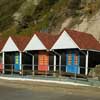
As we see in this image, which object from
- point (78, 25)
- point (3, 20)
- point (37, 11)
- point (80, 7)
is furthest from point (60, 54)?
point (3, 20)

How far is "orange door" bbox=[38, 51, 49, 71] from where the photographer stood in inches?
1512

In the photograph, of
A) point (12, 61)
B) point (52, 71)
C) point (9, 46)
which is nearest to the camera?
point (52, 71)

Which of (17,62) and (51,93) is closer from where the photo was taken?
(51,93)

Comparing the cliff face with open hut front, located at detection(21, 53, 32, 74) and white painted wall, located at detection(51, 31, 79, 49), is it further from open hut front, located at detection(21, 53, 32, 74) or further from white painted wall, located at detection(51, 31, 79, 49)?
open hut front, located at detection(21, 53, 32, 74)

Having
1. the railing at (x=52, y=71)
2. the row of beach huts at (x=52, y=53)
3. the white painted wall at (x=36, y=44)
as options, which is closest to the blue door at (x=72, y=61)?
the row of beach huts at (x=52, y=53)

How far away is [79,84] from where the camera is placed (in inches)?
1184

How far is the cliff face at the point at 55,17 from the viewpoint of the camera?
46.5m

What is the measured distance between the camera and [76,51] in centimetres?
3522

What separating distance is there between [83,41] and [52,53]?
11.4 feet

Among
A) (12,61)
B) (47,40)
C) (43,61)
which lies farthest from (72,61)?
(12,61)

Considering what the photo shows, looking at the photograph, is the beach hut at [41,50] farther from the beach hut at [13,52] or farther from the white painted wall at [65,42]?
the white painted wall at [65,42]

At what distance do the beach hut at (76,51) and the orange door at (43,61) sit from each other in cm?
202

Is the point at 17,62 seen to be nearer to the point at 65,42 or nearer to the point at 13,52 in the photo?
the point at 13,52

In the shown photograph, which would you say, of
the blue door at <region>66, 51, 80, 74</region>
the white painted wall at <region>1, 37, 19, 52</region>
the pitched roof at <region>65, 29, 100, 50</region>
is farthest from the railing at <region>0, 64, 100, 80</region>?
the pitched roof at <region>65, 29, 100, 50</region>
